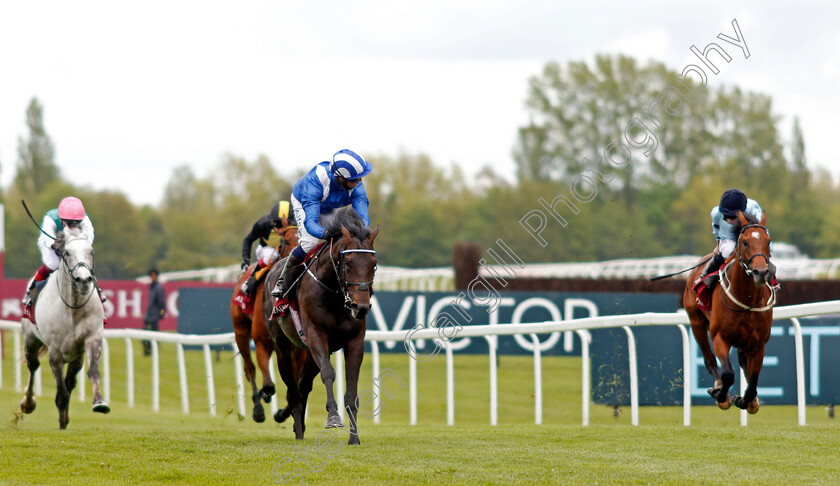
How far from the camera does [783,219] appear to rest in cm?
4281

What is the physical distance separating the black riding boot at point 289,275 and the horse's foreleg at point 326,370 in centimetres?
63

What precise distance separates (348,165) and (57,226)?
2894 millimetres

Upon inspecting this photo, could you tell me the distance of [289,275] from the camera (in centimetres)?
716

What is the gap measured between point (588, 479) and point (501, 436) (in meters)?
2.01

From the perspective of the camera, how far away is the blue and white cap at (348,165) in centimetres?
672

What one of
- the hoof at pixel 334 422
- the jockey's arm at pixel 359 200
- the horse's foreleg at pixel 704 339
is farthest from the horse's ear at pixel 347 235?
the horse's foreleg at pixel 704 339

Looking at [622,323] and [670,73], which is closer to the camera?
[622,323]

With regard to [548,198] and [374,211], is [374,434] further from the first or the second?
[374,211]

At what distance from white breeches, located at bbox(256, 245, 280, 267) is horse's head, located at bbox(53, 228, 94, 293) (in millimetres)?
1506

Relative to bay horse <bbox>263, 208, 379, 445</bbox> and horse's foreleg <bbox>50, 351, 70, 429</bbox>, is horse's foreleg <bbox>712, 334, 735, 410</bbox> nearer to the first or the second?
bay horse <bbox>263, 208, 379, 445</bbox>

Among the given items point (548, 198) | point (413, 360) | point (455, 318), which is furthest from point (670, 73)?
point (413, 360)

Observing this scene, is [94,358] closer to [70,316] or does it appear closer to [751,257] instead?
[70,316]

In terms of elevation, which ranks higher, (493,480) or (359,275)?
(359,275)

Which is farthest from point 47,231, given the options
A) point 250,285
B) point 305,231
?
point 305,231
